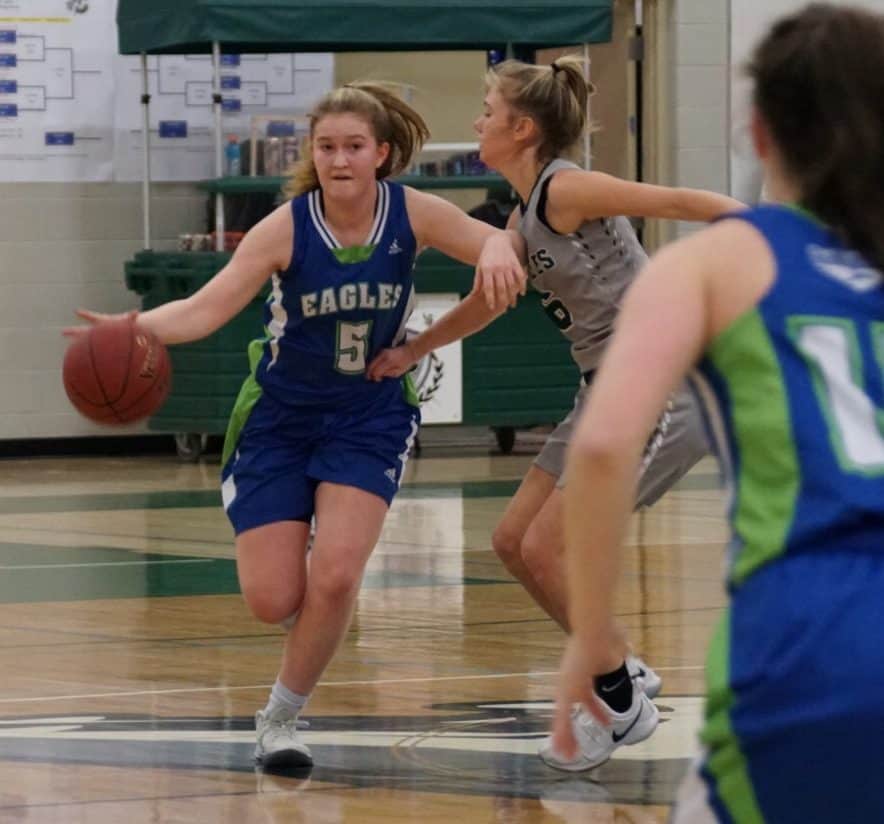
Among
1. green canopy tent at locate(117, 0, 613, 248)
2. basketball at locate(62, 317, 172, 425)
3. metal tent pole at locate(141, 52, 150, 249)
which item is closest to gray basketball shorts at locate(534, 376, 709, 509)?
basketball at locate(62, 317, 172, 425)

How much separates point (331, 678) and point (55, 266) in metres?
7.97

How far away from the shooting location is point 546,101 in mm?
5102

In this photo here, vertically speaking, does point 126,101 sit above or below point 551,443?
Result: above

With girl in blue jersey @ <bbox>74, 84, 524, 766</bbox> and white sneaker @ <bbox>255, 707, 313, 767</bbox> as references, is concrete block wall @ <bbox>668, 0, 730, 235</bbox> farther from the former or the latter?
white sneaker @ <bbox>255, 707, 313, 767</bbox>

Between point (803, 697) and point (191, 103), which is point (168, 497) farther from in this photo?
point (803, 697)

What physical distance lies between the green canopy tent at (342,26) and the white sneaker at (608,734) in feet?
26.7

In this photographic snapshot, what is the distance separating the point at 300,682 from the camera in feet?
15.4

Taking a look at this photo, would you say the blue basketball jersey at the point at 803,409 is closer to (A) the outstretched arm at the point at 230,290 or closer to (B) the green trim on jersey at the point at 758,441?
(B) the green trim on jersey at the point at 758,441

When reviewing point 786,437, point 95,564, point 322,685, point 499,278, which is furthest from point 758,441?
point 95,564

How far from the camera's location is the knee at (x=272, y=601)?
4.69 meters

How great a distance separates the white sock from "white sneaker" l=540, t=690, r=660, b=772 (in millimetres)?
563

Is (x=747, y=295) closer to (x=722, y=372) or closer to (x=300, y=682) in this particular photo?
(x=722, y=372)

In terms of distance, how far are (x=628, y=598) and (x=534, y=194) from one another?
2.58 metres

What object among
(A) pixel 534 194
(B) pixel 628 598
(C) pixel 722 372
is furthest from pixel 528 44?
(C) pixel 722 372
